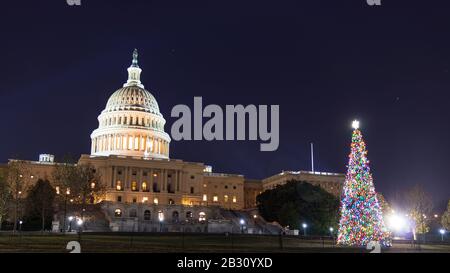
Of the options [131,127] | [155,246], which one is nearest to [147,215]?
[131,127]

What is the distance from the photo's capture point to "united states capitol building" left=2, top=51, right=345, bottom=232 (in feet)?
295

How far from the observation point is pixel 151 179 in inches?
4611

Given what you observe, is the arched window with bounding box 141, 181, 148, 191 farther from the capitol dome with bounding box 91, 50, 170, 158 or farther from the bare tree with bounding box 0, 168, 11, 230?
the bare tree with bounding box 0, 168, 11, 230

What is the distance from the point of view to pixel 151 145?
133 m

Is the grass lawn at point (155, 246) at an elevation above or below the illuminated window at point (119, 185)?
below

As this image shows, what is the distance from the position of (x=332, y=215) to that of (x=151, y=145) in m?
63.4

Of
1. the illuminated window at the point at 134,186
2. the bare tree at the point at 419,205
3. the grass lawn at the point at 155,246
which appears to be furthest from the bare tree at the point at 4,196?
the bare tree at the point at 419,205

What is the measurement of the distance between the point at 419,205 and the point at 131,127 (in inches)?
2890

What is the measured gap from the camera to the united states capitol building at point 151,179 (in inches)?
3536

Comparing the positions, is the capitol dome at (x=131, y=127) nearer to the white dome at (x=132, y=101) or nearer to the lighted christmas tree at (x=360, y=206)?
the white dome at (x=132, y=101)

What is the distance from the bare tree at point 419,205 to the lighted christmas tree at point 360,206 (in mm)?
45371
